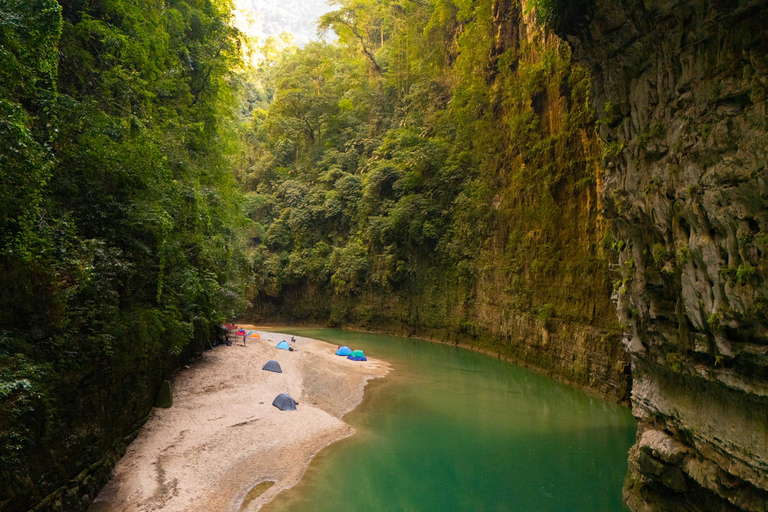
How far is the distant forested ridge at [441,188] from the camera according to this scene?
59.8 feet

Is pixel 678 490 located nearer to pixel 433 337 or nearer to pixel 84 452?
pixel 84 452

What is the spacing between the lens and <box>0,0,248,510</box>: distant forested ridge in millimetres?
6684

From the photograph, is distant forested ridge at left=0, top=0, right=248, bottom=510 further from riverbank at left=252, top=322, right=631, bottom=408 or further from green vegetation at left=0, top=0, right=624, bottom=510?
riverbank at left=252, top=322, right=631, bottom=408

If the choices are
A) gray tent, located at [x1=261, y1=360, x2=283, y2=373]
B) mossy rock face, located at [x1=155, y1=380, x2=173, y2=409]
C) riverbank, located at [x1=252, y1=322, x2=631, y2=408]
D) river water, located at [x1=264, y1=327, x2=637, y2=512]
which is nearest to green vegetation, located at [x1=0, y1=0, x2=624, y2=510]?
mossy rock face, located at [x1=155, y1=380, x2=173, y2=409]

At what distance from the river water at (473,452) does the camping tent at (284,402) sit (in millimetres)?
1905

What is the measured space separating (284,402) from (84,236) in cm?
773

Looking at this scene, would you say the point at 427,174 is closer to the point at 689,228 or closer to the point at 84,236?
the point at 84,236

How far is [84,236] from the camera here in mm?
9289

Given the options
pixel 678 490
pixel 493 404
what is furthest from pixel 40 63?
pixel 493 404

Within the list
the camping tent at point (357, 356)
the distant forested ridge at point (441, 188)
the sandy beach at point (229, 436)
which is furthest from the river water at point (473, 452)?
the camping tent at point (357, 356)

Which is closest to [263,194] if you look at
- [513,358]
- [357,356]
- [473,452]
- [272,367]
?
[357,356]

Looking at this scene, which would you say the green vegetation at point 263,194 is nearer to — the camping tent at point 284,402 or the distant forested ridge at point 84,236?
the distant forested ridge at point 84,236

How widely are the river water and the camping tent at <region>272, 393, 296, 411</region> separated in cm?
191

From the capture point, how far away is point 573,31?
29.5 feet
